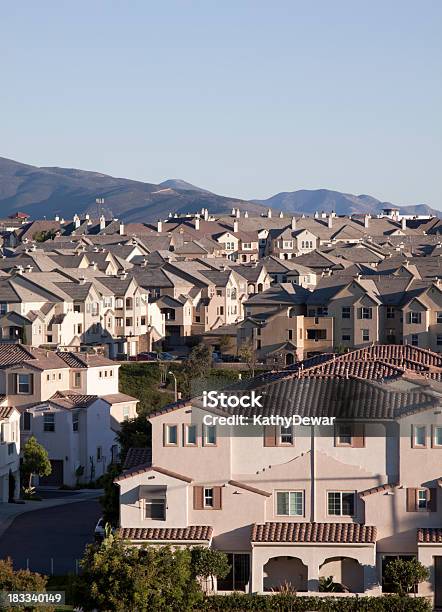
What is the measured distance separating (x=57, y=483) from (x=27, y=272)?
34.1 meters

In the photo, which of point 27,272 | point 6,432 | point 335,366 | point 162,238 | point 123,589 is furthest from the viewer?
point 162,238

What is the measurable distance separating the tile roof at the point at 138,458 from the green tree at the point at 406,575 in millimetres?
5554

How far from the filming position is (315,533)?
1180 inches

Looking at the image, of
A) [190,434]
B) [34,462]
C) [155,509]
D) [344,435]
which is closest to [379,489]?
[344,435]

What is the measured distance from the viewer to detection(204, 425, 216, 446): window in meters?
30.9

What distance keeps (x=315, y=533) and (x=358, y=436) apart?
2018 millimetres

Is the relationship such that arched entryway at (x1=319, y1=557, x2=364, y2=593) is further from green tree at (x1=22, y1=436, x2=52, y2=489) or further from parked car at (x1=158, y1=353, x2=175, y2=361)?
parked car at (x1=158, y1=353, x2=175, y2=361)

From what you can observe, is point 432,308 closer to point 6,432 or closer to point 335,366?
point 6,432

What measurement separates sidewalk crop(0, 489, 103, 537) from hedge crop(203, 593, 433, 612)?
Answer: 9.57 meters

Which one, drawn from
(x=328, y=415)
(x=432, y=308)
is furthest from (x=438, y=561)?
(x=432, y=308)

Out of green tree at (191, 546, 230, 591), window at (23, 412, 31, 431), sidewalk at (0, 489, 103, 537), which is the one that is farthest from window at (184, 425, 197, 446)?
window at (23, 412, 31, 431)

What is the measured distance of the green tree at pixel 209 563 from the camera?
95.9ft

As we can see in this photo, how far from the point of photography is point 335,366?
118ft

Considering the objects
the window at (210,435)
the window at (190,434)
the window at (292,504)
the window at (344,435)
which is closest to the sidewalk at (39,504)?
the window at (190,434)
